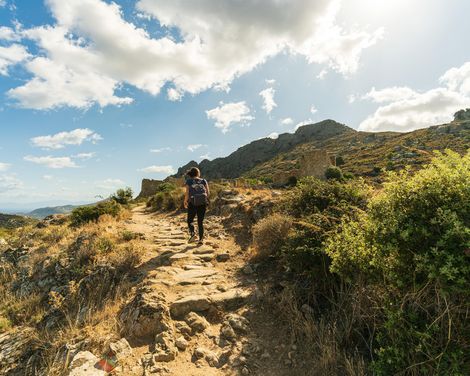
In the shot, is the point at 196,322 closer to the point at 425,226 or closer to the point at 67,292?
the point at 67,292

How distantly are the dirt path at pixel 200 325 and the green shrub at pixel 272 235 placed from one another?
2.02 ft

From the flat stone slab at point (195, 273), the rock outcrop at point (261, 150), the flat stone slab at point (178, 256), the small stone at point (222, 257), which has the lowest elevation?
the flat stone slab at point (195, 273)

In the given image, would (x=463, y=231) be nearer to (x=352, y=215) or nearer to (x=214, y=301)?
(x=352, y=215)

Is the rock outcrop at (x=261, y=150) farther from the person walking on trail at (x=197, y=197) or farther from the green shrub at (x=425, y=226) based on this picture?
the green shrub at (x=425, y=226)

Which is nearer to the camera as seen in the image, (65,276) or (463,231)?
(463,231)

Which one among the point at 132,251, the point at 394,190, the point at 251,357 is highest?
the point at 394,190

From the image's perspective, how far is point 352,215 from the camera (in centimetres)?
538

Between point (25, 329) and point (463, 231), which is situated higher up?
point (463, 231)

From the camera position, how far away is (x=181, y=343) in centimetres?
395

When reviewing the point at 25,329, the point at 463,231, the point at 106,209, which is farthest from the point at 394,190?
the point at 106,209

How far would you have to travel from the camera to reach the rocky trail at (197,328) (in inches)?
140

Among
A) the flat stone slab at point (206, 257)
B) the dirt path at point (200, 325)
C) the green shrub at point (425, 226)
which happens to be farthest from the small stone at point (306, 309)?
the flat stone slab at point (206, 257)

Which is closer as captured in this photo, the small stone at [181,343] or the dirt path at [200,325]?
the dirt path at [200,325]

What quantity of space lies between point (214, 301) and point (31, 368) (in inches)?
107
